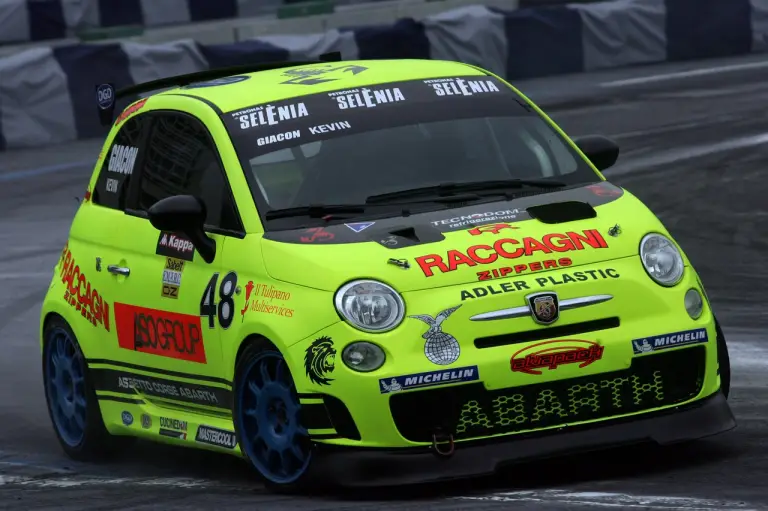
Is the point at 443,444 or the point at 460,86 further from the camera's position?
the point at 460,86

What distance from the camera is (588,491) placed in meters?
6.81

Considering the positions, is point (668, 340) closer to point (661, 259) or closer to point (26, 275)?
point (661, 259)

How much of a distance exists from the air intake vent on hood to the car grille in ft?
2.23

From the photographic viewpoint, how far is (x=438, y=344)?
22.6 feet

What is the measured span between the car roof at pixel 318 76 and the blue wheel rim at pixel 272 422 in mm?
1476

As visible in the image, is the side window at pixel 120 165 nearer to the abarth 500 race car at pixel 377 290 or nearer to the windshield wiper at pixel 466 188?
the abarth 500 race car at pixel 377 290

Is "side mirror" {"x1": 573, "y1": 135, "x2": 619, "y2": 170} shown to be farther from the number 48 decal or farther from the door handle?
the door handle

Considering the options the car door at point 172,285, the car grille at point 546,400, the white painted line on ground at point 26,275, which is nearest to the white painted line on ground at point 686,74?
the white painted line on ground at point 26,275

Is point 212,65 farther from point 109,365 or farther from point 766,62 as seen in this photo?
point 109,365

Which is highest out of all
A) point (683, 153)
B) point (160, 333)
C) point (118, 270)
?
point (118, 270)

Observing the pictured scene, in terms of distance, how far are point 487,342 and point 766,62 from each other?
16.4 meters

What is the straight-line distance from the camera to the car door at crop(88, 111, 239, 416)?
306 inches

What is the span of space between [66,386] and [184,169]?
1.45 metres

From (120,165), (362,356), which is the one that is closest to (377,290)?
(362,356)
